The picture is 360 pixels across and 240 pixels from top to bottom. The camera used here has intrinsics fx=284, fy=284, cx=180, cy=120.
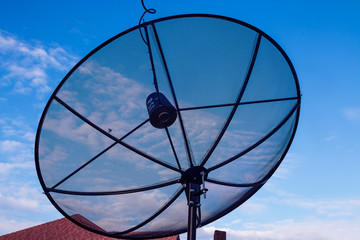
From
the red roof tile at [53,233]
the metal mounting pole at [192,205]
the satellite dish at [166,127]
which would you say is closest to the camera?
the metal mounting pole at [192,205]

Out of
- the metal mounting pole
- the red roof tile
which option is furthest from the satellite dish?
the red roof tile

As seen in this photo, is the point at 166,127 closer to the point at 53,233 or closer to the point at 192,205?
the point at 192,205

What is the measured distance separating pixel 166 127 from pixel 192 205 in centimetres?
130

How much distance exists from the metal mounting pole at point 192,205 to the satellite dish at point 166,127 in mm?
231

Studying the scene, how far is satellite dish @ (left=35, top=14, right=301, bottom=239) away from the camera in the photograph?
4.56 metres

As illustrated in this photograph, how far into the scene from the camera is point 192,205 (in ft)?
12.5

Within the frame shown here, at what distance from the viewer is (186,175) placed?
4363 mm

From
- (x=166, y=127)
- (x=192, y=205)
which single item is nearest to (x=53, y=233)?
(x=166, y=127)

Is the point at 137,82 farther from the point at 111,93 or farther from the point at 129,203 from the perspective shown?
the point at 129,203

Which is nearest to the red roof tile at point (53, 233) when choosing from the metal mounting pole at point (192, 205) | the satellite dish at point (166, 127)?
the satellite dish at point (166, 127)

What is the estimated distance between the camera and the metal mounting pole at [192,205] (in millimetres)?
3705

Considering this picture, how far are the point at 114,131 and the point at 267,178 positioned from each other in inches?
117

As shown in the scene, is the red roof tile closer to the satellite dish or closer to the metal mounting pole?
the satellite dish

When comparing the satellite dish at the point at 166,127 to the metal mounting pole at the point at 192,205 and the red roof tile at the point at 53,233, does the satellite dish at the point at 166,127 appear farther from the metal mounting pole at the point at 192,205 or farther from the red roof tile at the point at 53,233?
the red roof tile at the point at 53,233
